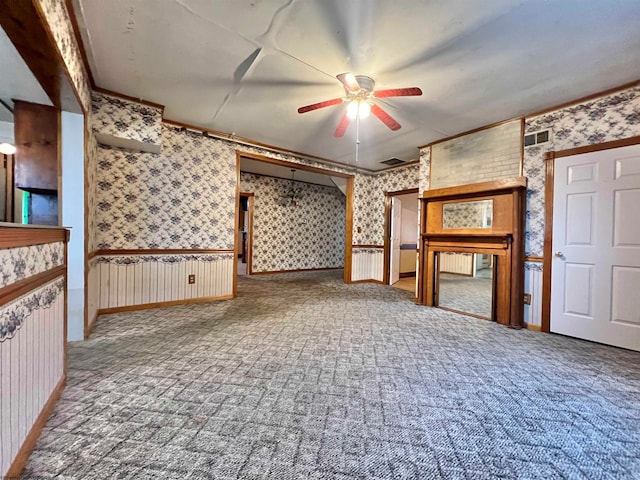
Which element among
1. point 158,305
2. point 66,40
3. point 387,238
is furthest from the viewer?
point 387,238

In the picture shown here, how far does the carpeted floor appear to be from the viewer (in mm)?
1145

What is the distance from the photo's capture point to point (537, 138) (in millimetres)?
3113

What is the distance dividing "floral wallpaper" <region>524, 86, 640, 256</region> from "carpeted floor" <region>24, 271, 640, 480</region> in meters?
1.39

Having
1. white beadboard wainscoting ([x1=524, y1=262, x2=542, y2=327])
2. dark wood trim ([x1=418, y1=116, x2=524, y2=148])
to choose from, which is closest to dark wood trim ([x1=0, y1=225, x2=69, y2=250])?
white beadboard wainscoting ([x1=524, y1=262, x2=542, y2=327])

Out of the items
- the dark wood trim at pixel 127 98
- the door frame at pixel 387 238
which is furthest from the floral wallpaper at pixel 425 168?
the dark wood trim at pixel 127 98

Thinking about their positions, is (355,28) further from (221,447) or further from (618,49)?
(221,447)

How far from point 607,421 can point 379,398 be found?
1209 mm

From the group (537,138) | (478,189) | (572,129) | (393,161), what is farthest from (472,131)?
(393,161)

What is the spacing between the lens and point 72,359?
204 cm

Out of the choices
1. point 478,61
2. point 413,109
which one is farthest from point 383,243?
point 478,61

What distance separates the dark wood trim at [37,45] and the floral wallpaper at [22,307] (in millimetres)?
1326

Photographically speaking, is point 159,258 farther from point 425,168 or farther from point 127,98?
point 425,168

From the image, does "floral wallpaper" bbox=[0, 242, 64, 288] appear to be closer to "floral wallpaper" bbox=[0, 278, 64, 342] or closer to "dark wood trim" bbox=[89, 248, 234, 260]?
"floral wallpaper" bbox=[0, 278, 64, 342]

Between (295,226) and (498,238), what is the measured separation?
4.85 meters
